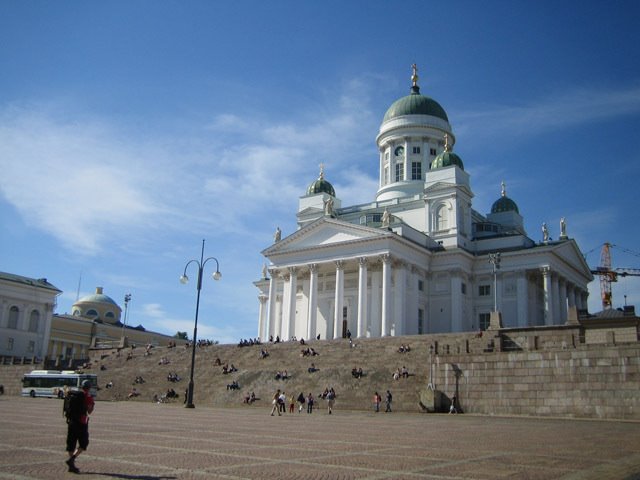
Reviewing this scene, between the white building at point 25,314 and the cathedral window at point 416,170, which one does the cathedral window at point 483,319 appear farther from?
the white building at point 25,314

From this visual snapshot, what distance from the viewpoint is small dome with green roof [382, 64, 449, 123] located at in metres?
78.0

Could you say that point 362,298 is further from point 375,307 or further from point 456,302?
point 456,302

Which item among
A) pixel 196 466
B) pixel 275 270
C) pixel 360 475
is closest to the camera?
pixel 360 475

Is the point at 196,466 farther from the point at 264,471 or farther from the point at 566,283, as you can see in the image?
the point at 566,283

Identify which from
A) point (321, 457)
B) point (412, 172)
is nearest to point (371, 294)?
point (412, 172)

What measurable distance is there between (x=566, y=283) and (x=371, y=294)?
21461 mm

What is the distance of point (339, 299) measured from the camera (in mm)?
60656

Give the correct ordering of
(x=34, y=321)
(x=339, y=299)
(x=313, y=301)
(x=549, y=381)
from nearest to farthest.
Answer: (x=549, y=381) → (x=339, y=299) → (x=313, y=301) → (x=34, y=321)

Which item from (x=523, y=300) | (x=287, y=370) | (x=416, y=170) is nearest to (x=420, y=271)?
(x=523, y=300)

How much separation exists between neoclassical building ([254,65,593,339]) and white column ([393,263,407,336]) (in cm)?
9

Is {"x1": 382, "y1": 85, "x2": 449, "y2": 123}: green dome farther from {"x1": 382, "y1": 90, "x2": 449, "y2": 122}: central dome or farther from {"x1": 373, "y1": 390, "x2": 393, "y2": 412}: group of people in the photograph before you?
{"x1": 373, "y1": 390, "x2": 393, "y2": 412}: group of people

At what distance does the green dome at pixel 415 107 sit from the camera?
78.0m

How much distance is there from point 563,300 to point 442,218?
14791mm

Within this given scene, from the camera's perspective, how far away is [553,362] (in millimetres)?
33312
